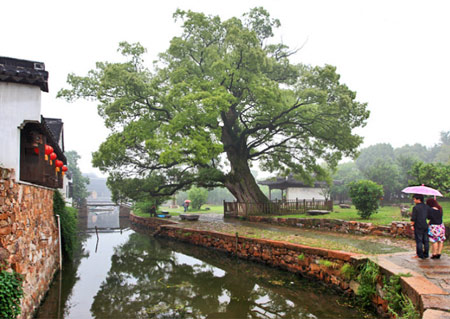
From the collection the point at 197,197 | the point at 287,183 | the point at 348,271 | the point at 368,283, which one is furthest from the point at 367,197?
the point at 197,197

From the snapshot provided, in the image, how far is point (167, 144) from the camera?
16.5m

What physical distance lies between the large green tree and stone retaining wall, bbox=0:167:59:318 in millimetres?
7854

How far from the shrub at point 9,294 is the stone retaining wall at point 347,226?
1043 cm

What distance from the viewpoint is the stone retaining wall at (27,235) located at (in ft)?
16.6

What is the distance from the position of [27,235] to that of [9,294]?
6.05ft

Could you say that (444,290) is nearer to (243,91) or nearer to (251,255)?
(251,255)

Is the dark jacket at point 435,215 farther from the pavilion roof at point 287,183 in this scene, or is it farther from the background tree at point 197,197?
the background tree at point 197,197

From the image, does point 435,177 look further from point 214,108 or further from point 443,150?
point 443,150

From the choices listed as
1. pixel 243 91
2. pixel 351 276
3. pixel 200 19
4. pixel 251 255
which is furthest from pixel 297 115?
pixel 351 276

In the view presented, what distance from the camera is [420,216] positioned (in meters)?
6.48

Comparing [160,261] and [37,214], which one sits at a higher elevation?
[37,214]

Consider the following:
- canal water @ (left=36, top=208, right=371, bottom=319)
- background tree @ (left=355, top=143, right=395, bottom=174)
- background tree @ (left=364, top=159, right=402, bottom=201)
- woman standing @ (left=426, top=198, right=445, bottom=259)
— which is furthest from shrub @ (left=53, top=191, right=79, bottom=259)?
background tree @ (left=355, top=143, right=395, bottom=174)

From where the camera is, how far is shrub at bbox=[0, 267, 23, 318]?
4.57 meters

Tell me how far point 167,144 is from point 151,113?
382cm
